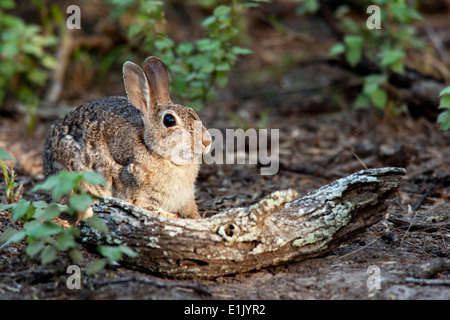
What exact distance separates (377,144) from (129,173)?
3.54 m

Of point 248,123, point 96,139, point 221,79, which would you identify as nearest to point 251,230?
point 96,139

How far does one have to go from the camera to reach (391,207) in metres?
5.33

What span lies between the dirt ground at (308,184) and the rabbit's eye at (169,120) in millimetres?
1044

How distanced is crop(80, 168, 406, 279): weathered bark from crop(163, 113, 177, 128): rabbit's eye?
3.45 feet

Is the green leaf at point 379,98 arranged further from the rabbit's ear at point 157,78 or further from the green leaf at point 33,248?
the green leaf at point 33,248

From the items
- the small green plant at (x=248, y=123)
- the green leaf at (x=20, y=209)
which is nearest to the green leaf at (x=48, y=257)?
the green leaf at (x=20, y=209)

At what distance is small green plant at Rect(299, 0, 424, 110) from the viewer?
6.89 metres

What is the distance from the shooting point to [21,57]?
8703 mm

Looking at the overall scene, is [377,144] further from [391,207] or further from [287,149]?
[391,207]

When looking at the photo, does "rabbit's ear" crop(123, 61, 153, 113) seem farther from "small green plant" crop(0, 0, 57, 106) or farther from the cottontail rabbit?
"small green plant" crop(0, 0, 57, 106)

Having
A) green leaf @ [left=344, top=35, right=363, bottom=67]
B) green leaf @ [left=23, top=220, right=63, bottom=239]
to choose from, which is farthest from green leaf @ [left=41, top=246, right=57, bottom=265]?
green leaf @ [left=344, top=35, right=363, bottom=67]

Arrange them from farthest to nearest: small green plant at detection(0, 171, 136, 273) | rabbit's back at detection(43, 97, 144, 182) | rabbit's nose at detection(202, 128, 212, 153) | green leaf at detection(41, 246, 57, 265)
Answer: rabbit's back at detection(43, 97, 144, 182)
rabbit's nose at detection(202, 128, 212, 153)
green leaf at detection(41, 246, 57, 265)
small green plant at detection(0, 171, 136, 273)

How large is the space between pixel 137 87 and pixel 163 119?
1.59 ft

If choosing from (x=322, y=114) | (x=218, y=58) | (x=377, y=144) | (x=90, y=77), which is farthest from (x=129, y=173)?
(x=90, y=77)
